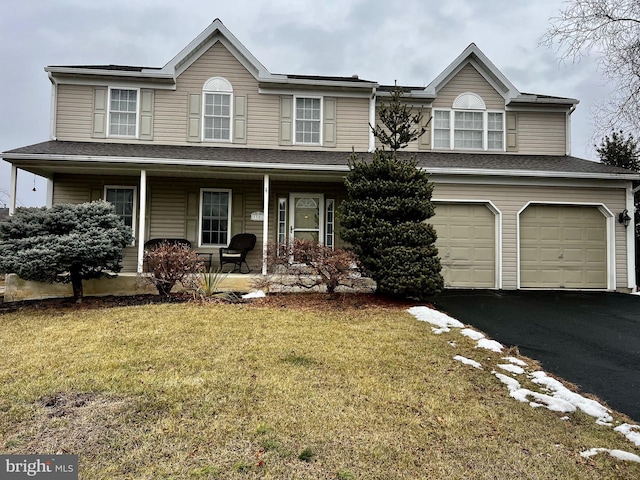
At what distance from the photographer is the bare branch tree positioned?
7.70 meters

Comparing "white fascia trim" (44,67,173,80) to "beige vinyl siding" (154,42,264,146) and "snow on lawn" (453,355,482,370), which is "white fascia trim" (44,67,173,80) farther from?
"snow on lawn" (453,355,482,370)

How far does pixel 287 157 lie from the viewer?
9.98 meters

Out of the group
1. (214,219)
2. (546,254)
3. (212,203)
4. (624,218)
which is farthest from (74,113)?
(624,218)

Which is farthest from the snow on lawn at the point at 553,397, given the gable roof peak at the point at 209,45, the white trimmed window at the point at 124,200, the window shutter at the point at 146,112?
the window shutter at the point at 146,112

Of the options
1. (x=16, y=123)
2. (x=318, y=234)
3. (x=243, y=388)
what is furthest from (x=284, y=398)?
(x=16, y=123)

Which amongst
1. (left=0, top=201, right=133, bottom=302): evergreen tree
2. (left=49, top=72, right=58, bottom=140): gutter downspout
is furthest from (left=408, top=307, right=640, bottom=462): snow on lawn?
(left=49, top=72, right=58, bottom=140): gutter downspout

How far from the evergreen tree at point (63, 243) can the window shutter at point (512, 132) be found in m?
11.3

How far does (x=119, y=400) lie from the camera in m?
3.17

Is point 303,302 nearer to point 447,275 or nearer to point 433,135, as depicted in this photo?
point 447,275

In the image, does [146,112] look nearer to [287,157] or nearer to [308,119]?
[287,157]

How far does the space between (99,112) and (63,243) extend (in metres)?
5.56

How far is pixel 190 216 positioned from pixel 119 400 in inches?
319

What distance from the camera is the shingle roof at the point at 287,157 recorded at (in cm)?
892

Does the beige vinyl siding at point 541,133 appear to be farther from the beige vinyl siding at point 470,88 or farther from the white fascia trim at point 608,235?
the white fascia trim at point 608,235
